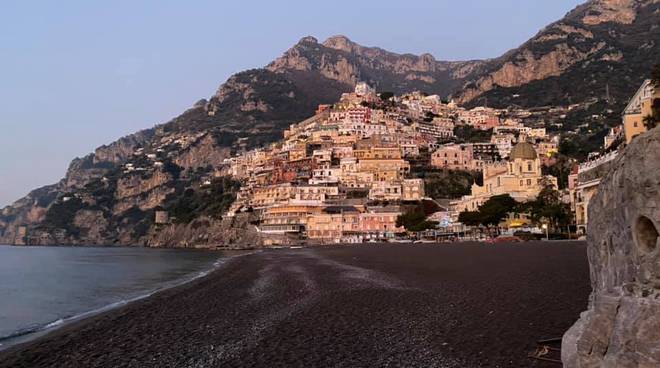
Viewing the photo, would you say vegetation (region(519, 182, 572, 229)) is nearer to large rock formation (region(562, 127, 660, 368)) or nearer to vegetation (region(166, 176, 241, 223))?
large rock formation (region(562, 127, 660, 368))

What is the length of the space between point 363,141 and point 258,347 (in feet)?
508

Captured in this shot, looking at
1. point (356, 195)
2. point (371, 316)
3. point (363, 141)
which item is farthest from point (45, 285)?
point (363, 141)

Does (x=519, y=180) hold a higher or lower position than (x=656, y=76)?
lower

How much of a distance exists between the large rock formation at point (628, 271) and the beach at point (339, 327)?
457 cm

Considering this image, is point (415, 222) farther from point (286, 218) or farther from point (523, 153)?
point (286, 218)

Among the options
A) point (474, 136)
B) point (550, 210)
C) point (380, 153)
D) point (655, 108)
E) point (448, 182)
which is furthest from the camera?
point (474, 136)

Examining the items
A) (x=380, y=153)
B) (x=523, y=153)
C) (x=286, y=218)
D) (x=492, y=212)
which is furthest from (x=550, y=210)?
(x=380, y=153)

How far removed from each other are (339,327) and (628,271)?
11808mm

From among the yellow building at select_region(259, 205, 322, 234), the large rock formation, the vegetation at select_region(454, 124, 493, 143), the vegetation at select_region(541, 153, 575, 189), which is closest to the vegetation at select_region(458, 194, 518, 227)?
the vegetation at select_region(541, 153, 575, 189)

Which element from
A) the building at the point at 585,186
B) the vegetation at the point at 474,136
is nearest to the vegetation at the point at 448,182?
the vegetation at the point at 474,136

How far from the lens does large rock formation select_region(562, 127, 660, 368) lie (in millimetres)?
5508

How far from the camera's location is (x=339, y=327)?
1703 centimetres

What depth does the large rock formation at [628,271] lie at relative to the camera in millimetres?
5508

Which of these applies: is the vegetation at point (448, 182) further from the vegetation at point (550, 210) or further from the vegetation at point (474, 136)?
the vegetation at point (550, 210)
